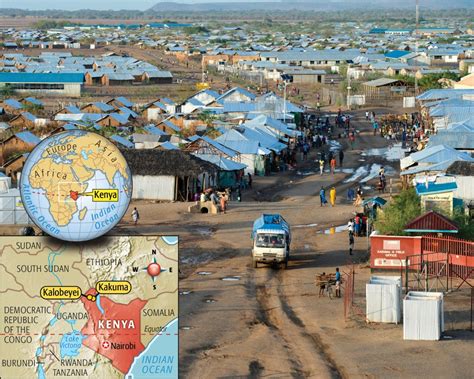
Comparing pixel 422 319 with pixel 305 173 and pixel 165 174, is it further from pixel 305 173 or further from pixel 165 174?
pixel 305 173

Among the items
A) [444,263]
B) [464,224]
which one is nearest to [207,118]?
[464,224]

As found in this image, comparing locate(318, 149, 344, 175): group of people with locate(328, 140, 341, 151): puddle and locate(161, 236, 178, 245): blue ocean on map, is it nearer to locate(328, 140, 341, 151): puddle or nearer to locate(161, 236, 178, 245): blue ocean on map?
locate(328, 140, 341, 151): puddle

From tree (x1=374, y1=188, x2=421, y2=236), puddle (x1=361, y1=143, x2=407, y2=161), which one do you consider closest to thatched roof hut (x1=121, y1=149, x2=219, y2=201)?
Result: tree (x1=374, y1=188, x2=421, y2=236)

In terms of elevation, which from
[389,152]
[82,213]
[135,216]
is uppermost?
[82,213]

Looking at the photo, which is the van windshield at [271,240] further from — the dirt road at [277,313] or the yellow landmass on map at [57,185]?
the yellow landmass on map at [57,185]

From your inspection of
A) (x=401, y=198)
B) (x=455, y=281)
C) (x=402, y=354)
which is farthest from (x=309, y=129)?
(x=402, y=354)

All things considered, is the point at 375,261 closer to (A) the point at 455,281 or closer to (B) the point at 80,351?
(A) the point at 455,281
